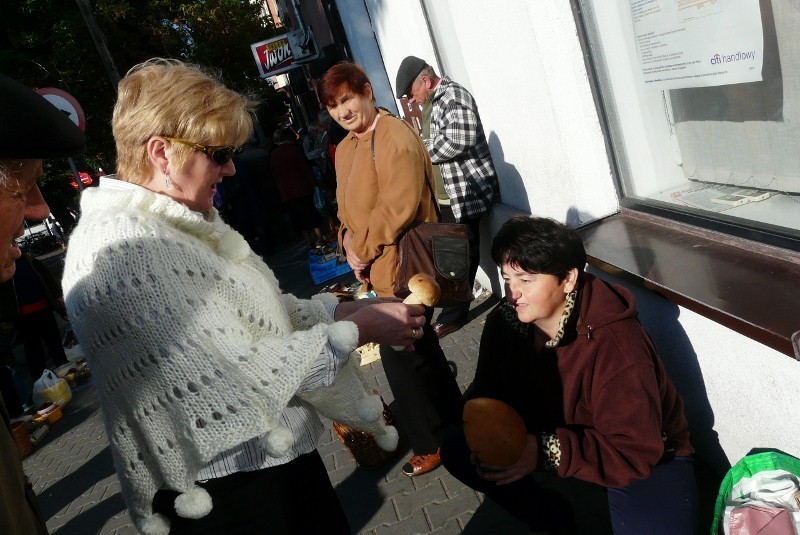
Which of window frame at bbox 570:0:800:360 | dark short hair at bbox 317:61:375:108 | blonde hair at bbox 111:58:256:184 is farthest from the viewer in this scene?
dark short hair at bbox 317:61:375:108

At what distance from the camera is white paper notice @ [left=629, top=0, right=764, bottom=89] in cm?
226

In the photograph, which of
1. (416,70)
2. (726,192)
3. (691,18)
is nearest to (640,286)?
(726,192)

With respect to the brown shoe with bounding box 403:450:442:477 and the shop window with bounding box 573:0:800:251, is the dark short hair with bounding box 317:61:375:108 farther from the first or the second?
the brown shoe with bounding box 403:450:442:477

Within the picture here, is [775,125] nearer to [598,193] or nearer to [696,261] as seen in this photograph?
[696,261]

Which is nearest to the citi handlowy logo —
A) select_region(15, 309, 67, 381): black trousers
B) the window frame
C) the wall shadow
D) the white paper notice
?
the white paper notice

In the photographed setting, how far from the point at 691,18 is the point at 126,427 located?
8.09 feet

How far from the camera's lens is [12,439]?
1363mm

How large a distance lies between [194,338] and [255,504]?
58cm

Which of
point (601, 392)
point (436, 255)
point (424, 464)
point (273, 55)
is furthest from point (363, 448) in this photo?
point (273, 55)

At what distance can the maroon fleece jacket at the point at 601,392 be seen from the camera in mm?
2078

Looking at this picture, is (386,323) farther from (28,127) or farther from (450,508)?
(450,508)

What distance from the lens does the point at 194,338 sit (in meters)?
1.51

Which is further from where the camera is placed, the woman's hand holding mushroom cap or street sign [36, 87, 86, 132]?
street sign [36, 87, 86, 132]

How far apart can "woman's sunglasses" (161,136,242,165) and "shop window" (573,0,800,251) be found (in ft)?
6.07
